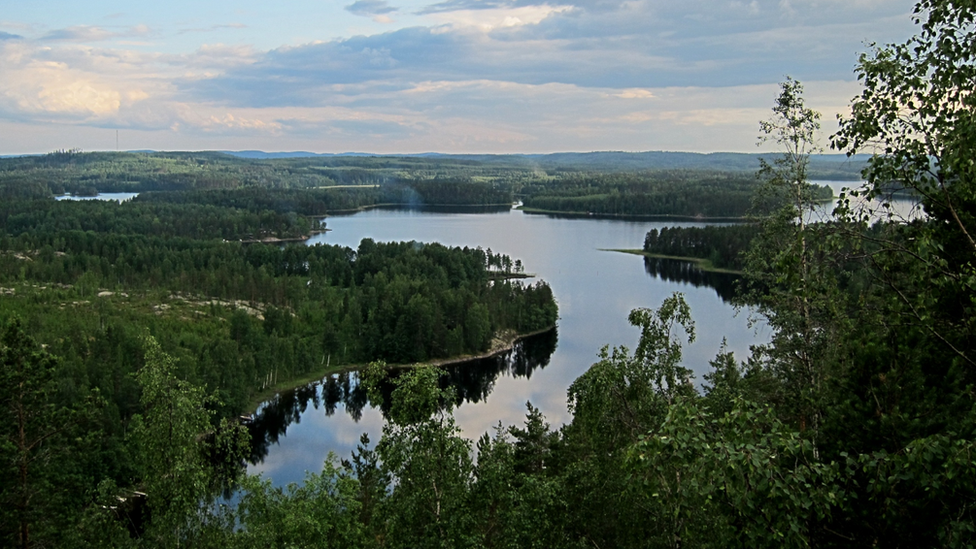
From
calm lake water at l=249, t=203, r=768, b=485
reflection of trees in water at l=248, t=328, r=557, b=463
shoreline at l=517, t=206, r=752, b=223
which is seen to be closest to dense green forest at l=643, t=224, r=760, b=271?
calm lake water at l=249, t=203, r=768, b=485

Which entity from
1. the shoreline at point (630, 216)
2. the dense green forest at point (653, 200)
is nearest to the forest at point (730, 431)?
the dense green forest at point (653, 200)

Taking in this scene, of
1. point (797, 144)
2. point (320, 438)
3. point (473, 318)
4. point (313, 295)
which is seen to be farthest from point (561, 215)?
point (797, 144)

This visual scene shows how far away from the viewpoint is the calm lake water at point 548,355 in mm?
29406

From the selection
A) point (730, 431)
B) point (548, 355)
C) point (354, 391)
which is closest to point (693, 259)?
point (548, 355)

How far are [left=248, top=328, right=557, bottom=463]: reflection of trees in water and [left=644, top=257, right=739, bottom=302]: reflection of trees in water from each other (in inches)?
823

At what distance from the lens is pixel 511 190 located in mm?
181625

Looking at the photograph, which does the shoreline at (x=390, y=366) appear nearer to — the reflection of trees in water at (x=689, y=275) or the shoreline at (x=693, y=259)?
the reflection of trees in water at (x=689, y=275)

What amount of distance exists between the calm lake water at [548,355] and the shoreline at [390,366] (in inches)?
21.5

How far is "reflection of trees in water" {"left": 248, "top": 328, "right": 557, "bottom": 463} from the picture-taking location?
3091cm

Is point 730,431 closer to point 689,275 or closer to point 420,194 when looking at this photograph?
point 689,275

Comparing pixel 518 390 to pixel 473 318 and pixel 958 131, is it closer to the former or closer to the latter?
pixel 473 318

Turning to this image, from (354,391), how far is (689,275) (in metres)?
39.5

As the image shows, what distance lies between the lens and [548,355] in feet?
138

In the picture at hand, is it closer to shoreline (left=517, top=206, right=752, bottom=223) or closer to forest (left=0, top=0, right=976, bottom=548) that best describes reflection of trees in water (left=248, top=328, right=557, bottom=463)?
forest (left=0, top=0, right=976, bottom=548)
